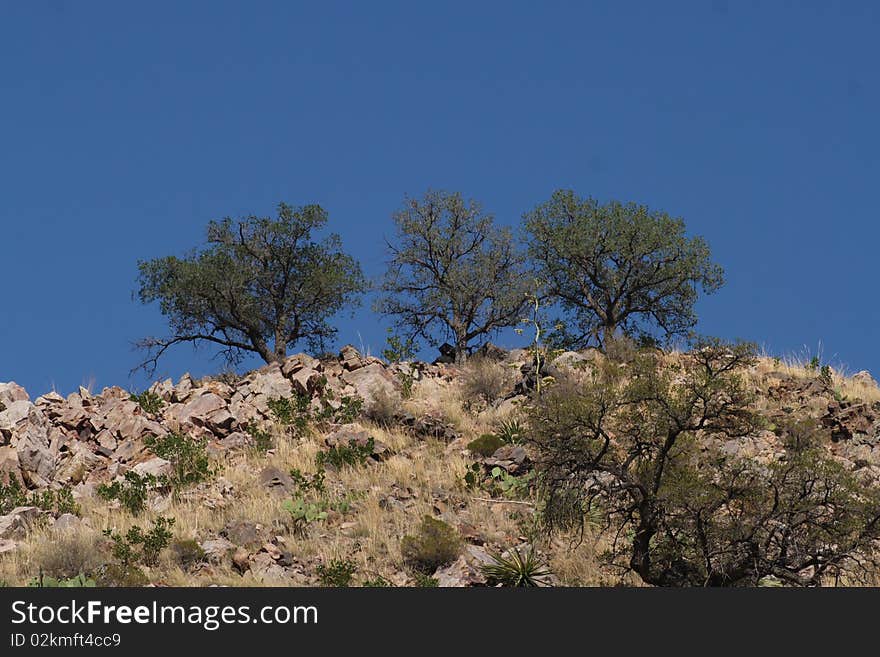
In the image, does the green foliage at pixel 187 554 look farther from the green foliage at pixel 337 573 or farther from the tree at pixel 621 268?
the tree at pixel 621 268

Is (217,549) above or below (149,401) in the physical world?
below

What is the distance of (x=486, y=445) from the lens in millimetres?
31516

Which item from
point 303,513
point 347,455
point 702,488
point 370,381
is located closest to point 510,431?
point 347,455

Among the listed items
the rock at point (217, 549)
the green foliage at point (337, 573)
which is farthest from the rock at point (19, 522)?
the green foliage at point (337, 573)

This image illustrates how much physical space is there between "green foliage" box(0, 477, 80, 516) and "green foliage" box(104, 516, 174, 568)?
8.99ft

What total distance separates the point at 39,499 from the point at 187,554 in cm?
659

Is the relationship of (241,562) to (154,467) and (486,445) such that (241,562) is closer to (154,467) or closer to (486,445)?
(154,467)

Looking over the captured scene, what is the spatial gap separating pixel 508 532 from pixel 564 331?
20689mm

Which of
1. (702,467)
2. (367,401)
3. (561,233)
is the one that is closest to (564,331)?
(561,233)

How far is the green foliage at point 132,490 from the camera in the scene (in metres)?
28.8

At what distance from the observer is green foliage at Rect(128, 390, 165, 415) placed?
36.1 meters

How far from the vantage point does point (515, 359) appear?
41719 mm

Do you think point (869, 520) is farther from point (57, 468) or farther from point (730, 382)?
point (57, 468)

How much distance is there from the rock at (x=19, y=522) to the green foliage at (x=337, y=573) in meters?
7.38
